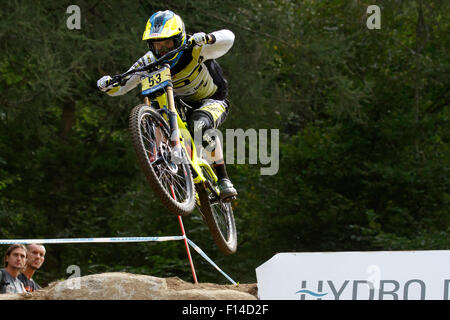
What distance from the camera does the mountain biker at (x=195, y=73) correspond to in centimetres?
595

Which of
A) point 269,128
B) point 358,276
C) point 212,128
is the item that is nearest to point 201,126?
point 212,128

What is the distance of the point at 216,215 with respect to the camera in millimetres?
7203

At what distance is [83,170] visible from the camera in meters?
16.2

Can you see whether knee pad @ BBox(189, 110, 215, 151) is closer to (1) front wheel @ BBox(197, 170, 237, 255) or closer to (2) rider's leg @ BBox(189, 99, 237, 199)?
(2) rider's leg @ BBox(189, 99, 237, 199)

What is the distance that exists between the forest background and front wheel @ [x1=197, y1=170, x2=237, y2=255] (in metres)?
5.55

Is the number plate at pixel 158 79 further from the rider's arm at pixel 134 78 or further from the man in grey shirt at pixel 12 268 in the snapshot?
the man in grey shirt at pixel 12 268

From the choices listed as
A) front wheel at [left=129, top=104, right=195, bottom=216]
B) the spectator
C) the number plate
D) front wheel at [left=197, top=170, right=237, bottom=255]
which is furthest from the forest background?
front wheel at [left=129, top=104, right=195, bottom=216]

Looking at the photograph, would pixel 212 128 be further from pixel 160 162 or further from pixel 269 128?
pixel 269 128

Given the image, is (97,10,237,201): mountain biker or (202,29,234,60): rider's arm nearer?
(97,10,237,201): mountain biker

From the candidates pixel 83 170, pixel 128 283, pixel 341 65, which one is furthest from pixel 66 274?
pixel 128 283

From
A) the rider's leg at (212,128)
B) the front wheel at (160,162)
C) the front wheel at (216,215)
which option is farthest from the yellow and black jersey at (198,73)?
the front wheel at (216,215)

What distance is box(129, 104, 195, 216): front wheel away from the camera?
550 centimetres

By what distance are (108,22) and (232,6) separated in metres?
2.26

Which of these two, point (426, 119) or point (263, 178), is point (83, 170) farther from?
point (426, 119)
